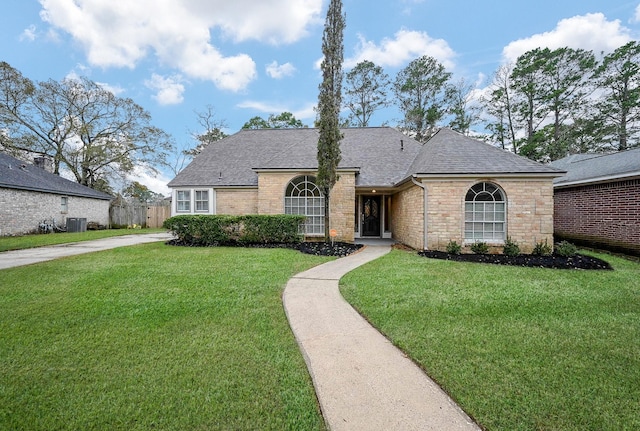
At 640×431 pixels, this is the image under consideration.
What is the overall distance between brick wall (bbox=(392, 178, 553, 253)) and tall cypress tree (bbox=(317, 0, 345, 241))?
10.9 ft

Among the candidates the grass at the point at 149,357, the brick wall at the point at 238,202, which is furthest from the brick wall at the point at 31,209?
the grass at the point at 149,357

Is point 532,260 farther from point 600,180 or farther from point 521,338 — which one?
point 521,338

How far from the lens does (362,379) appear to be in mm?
2336

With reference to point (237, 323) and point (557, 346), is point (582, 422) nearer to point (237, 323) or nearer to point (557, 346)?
point (557, 346)

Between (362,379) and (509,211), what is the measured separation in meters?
8.45

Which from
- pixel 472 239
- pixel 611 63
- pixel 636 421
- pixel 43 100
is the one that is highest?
pixel 611 63

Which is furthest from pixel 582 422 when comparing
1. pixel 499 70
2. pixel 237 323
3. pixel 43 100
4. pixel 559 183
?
pixel 43 100

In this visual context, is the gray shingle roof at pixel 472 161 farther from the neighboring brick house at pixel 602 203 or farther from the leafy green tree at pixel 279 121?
the leafy green tree at pixel 279 121

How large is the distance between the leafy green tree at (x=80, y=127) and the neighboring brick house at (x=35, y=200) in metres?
5.63

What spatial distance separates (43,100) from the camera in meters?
20.9

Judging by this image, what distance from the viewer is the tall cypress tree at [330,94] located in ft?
29.3

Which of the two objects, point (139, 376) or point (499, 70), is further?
point (499, 70)

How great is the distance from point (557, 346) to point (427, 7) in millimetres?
14471

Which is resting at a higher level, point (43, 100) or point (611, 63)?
point (611, 63)
